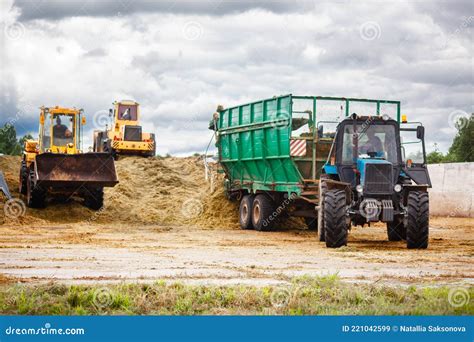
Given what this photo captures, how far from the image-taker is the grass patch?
27.5 ft

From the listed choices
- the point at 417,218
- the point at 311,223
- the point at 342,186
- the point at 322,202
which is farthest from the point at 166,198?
the point at 417,218

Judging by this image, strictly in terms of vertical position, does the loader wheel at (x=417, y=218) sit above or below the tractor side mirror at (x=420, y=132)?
below

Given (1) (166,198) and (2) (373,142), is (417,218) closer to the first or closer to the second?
(2) (373,142)

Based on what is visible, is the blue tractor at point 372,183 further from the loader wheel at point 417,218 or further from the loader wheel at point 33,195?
the loader wheel at point 33,195

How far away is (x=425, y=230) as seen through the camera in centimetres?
1650

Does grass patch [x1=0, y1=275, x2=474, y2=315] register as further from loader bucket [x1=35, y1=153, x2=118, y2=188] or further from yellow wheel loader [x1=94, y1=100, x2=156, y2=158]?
yellow wheel loader [x1=94, y1=100, x2=156, y2=158]

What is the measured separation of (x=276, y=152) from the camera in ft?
68.0

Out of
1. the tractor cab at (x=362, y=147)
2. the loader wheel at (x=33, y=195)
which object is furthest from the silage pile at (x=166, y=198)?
the tractor cab at (x=362, y=147)

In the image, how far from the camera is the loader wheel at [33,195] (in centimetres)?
2480

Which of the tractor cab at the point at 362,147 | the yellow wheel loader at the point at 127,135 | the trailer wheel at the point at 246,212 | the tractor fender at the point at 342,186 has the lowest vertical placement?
the trailer wheel at the point at 246,212

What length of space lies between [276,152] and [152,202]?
805cm

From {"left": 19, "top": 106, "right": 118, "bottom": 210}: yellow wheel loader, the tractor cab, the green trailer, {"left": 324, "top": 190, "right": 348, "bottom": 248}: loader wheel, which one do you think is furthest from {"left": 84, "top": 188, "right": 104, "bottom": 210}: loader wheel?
{"left": 324, "top": 190, "right": 348, "bottom": 248}: loader wheel

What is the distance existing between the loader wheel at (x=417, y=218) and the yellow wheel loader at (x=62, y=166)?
10.3m

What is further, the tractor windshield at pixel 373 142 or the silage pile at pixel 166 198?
the silage pile at pixel 166 198
